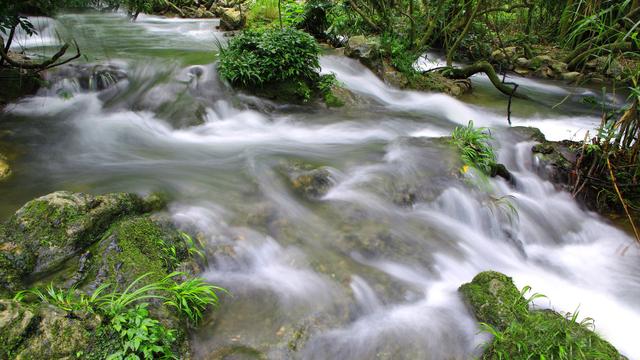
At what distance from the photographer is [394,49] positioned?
8.66 m

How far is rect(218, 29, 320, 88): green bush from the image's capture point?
663cm

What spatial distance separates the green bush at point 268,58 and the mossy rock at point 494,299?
468 cm

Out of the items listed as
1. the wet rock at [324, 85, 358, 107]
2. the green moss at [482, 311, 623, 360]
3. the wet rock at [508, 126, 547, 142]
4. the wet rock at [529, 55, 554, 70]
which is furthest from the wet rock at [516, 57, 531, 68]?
the green moss at [482, 311, 623, 360]

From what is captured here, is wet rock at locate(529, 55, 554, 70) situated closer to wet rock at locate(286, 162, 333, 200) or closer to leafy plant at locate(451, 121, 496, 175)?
leafy plant at locate(451, 121, 496, 175)

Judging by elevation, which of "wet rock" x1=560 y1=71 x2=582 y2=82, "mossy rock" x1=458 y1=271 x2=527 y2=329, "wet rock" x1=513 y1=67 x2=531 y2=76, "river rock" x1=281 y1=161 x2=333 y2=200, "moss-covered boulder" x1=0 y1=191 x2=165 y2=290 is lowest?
"river rock" x1=281 y1=161 x2=333 y2=200

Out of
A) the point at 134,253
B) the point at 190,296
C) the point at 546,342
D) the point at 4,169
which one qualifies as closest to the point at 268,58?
the point at 4,169

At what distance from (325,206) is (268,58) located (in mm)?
3433

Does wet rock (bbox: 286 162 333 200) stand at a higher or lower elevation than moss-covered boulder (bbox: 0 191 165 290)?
lower

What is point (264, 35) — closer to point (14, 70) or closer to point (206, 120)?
point (206, 120)

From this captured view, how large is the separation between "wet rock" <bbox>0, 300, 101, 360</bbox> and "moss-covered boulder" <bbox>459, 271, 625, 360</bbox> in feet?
7.51

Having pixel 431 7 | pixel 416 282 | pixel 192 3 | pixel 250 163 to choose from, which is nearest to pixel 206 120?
pixel 250 163

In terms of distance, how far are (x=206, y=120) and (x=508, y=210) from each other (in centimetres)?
437

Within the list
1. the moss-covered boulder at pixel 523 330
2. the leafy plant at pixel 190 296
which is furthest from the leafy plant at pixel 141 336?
the moss-covered boulder at pixel 523 330

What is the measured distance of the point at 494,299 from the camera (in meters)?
2.89
